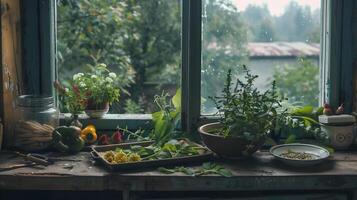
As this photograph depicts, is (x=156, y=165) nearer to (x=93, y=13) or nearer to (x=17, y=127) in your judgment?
(x=17, y=127)

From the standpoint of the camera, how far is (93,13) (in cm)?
300

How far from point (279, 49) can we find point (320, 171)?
2.53 ft

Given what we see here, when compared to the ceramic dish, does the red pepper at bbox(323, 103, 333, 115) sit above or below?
above

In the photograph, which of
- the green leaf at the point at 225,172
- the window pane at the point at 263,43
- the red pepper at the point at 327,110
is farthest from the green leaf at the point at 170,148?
the red pepper at the point at 327,110

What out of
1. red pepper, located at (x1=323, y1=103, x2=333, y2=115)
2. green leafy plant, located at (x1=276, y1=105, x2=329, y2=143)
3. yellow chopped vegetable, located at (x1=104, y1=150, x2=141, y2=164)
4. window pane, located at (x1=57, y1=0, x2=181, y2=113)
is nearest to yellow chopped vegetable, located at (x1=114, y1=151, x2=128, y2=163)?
yellow chopped vegetable, located at (x1=104, y1=150, x2=141, y2=164)

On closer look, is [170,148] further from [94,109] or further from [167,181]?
[94,109]

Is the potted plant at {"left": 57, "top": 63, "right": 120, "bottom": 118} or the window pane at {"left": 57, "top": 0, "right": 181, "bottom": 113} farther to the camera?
the window pane at {"left": 57, "top": 0, "right": 181, "bottom": 113}

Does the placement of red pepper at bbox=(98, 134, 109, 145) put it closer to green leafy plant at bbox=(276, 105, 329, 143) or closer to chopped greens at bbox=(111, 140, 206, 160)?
chopped greens at bbox=(111, 140, 206, 160)

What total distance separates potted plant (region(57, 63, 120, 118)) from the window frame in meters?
0.05

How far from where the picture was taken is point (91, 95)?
2236mm

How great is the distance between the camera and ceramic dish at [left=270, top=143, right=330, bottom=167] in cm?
187

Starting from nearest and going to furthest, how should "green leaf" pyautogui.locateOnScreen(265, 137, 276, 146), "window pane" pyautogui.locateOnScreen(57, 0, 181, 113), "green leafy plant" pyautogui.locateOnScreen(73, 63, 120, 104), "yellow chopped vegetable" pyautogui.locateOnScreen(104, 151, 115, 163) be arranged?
"yellow chopped vegetable" pyautogui.locateOnScreen(104, 151, 115, 163)
"green leaf" pyautogui.locateOnScreen(265, 137, 276, 146)
"green leafy plant" pyautogui.locateOnScreen(73, 63, 120, 104)
"window pane" pyautogui.locateOnScreen(57, 0, 181, 113)

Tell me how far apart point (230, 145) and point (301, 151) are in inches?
12.6

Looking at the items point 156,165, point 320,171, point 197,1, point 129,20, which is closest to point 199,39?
point 197,1
